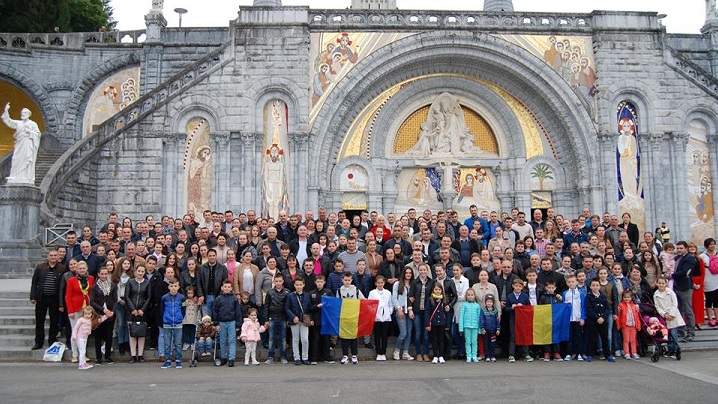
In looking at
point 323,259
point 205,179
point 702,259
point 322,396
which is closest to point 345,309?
point 323,259

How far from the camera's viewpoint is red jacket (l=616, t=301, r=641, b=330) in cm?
1053

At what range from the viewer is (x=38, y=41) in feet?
86.2

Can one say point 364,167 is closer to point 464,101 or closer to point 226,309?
point 464,101

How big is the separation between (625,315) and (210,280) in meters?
7.22

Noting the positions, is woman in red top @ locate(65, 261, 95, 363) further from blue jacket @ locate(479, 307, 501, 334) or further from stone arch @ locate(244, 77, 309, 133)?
stone arch @ locate(244, 77, 309, 133)

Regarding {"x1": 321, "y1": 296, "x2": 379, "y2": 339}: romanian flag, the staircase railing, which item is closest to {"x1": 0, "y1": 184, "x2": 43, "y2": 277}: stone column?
the staircase railing

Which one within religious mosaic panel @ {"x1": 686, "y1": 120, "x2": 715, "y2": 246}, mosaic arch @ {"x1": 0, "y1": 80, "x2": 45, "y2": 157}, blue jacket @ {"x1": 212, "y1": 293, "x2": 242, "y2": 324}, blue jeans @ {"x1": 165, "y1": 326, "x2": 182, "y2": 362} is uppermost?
mosaic arch @ {"x1": 0, "y1": 80, "x2": 45, "y2": 157}

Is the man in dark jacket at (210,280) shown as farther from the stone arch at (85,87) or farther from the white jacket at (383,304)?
the stone arch at (85,87)

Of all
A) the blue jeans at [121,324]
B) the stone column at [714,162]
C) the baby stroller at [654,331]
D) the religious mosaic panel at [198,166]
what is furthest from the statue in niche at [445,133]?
the blue jeans at [121,324]

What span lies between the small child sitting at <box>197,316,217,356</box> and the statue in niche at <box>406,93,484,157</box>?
13.9 meters

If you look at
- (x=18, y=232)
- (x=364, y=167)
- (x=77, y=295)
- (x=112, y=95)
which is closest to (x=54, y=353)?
(x=77, y=295)

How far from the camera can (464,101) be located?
75.9ft

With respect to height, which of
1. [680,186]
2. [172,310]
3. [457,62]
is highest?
[457,62]

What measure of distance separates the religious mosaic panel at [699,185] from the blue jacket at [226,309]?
58.6 ft
